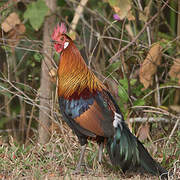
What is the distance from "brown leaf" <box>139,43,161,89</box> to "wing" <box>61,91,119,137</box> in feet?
4.49

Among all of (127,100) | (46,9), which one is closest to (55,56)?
(46,9)

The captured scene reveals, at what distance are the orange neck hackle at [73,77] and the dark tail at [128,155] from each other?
1.59 feet

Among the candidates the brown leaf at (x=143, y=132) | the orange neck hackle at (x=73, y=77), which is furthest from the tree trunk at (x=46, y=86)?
the brown leaf at (x=143, y=132)

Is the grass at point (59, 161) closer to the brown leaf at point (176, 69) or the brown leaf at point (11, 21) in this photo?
the brown leaf at point (176, 69)

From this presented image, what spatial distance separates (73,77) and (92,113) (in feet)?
1.49

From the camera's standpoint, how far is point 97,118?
399cm

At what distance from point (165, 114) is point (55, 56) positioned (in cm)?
150

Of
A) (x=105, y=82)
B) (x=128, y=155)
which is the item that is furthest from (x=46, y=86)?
(x=128, y=155)

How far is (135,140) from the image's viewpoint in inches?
→ 162

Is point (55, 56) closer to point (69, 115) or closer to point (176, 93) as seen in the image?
point (69, 115)

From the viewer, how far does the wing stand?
398cm

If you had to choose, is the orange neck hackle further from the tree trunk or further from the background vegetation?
the tree trunk

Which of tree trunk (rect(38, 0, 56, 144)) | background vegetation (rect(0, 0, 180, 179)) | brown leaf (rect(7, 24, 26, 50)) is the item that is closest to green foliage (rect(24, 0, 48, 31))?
background vegetation (rect(0, 0, 180, 179))

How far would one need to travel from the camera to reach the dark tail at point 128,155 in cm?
403
